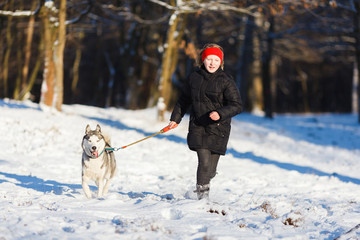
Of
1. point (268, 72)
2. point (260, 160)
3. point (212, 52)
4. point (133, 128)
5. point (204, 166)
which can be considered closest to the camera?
point (212, 52)

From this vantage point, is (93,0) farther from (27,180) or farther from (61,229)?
(61,229)

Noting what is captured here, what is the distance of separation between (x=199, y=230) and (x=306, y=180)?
5687mm

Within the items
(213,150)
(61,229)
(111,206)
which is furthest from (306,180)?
(61,229)

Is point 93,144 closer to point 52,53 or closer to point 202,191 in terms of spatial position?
point 202,191

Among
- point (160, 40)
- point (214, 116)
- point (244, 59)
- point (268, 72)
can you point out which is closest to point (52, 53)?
point (214, 116)

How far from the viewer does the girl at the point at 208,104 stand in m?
5.83

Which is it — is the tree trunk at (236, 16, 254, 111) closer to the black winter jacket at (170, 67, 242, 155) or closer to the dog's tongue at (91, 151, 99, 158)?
the black winter jacket at (170, 67, 242, 155)

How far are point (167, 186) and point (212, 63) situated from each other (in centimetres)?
336

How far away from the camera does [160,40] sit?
1069 inches

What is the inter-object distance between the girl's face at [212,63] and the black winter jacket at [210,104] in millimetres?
60

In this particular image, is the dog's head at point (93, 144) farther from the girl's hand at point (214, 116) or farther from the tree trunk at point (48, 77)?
the tree trunk at point (48, 77)

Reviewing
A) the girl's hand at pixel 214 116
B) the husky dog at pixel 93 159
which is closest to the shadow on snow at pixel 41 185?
the husky dog at pixel 93 159

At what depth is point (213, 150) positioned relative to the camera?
5.99 metres

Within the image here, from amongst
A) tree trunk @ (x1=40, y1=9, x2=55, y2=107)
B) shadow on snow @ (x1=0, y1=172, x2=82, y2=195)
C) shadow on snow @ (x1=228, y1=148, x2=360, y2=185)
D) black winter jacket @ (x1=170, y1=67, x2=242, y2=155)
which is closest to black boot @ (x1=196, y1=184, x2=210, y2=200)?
black winter jacket @ (x1=170, y1=67, x2=242, y2=155)
